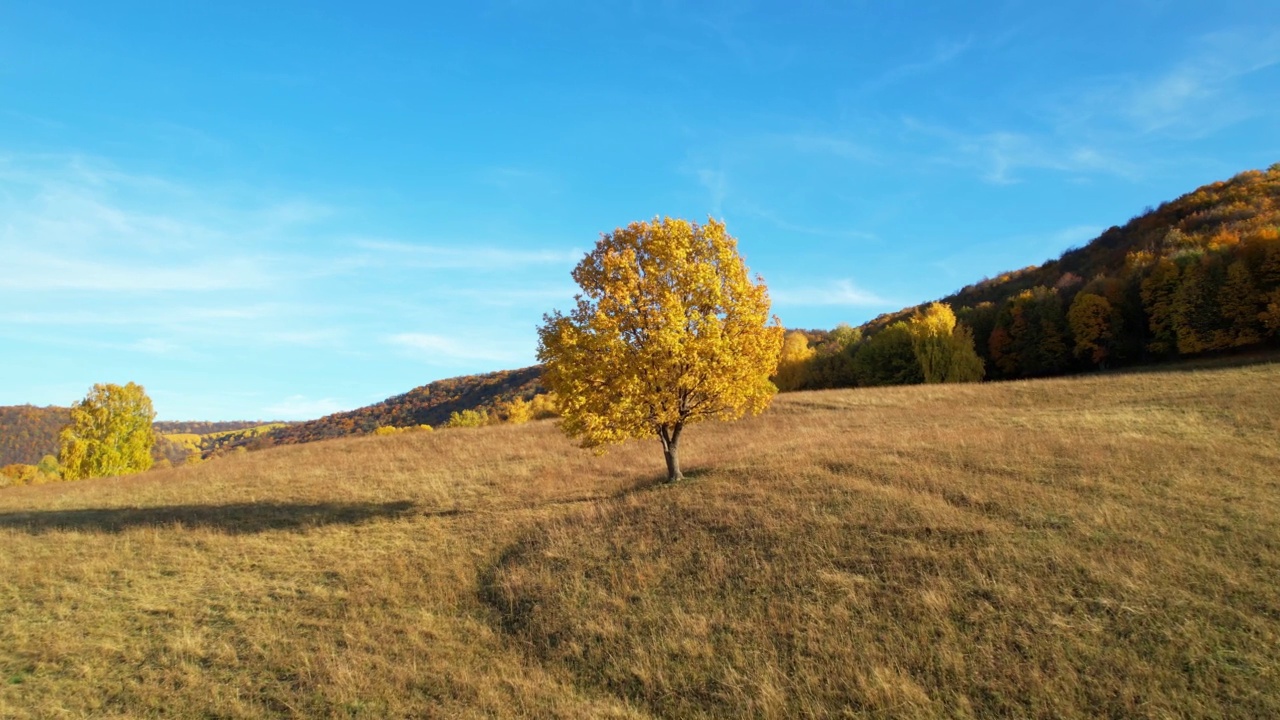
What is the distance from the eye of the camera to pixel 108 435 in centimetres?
5909

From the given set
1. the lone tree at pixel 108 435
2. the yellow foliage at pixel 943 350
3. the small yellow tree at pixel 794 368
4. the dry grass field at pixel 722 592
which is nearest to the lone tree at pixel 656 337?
the dry grass field at pixel 722 592

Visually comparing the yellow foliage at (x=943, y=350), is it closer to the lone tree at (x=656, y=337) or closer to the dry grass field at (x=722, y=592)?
the dry grass field at (x=722, y=592)

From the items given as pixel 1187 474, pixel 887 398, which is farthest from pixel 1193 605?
pixel 887 398

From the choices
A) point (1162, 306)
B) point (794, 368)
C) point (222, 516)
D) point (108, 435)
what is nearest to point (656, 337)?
point (222, 516)

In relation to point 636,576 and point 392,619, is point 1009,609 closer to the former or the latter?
point 636,576

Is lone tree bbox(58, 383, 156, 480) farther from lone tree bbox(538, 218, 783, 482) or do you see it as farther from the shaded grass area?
lone tree bbox(538, 218, 783, 482)

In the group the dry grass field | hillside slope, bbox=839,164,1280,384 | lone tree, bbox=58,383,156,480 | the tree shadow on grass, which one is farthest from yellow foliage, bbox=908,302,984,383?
lone tree, bbox=58,383,156,480

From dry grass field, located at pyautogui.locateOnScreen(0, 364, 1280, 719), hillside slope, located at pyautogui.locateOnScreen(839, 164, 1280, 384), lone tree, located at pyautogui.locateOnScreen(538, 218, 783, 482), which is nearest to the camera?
dry grass field, located at pyautogui.locateOnScreen(0, 364, 1280, 719)

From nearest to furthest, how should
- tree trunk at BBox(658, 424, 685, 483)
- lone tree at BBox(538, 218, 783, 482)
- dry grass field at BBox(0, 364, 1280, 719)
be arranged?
dry grass field at BBox(0, 364, 1280, 719)
lone tree at BBox(538, 218, 783, 482)
tree trunk at BBox(658, 424, 685, 483)

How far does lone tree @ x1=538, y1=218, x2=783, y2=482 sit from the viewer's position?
22.3m

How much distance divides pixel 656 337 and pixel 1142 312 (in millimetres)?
73228

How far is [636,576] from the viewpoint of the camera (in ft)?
49.4

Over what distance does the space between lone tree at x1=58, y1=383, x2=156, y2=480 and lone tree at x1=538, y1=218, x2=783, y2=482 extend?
194 ft

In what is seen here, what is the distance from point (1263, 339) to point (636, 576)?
235 feet
